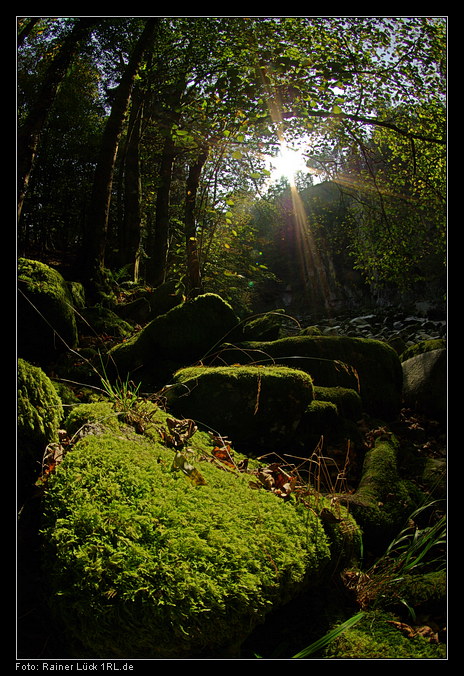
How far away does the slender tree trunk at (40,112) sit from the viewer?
274 inches

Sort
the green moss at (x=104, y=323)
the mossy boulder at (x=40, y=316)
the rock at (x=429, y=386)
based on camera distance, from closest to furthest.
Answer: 1. the mossy boulder at (x=40, y=316)
2. the rock at (x=429, y=386)
3. the green moss at (x=104, y=323)

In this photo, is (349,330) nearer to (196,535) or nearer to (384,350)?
(384,350)

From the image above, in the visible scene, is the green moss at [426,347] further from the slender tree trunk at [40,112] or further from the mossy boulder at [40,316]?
the slender tree trunk at [40,112]

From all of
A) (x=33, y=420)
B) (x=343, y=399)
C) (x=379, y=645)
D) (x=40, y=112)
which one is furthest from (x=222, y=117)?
(x=379, y=645)

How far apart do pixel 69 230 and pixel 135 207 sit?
881 centimetres

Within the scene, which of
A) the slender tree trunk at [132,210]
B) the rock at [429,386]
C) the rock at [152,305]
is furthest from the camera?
the slender tree trunk at [132,210]

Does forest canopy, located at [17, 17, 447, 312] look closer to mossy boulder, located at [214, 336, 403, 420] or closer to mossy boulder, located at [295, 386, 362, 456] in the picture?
mossy boulder, located at [214, 336, 403, 420]

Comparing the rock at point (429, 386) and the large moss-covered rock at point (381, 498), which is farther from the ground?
the rock at point (429, 386)

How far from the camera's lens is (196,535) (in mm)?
1741

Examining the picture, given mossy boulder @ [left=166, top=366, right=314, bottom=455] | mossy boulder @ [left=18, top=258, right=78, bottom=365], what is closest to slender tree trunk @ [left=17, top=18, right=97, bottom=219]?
mossy boulder @ [left=18, top=258, right=78, bottom=365]

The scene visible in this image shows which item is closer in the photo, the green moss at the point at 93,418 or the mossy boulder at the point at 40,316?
the green moss at the point at 93,418

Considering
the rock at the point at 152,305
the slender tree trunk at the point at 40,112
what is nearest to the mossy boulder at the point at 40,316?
the slender tree trunk at the point at 40,112

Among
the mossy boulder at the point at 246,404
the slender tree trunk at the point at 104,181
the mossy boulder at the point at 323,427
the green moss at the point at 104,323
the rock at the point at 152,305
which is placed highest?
the slender tree trunk at the point at 104,181

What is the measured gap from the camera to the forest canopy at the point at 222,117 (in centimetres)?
629
